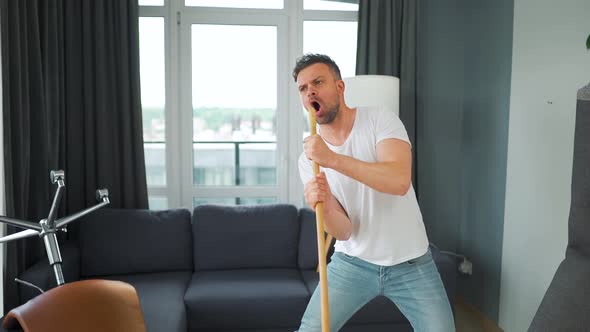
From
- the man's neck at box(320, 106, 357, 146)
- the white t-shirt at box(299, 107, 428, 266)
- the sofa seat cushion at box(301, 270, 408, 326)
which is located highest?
the man's neck at box(320, 106, 357, 146)

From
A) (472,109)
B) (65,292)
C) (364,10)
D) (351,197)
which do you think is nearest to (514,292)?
(472,109)

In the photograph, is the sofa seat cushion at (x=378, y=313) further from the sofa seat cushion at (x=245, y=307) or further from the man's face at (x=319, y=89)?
the man's face at (x=319, y=89)

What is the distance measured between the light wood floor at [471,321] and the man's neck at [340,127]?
1.87 m

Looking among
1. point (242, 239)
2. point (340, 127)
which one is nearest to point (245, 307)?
point (242, 239)

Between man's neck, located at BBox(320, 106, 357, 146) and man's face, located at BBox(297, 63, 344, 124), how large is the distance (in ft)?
0.24

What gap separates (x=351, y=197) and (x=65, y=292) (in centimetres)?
103

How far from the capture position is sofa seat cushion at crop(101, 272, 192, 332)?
232cm

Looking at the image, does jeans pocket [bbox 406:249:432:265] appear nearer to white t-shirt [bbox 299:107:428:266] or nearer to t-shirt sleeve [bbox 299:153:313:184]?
white t-shirt [bbox 299:107:428:266]

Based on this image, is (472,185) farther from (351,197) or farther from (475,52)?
(351,197)

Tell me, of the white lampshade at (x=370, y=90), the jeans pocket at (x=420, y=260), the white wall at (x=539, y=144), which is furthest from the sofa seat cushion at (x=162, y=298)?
the white wall at (x=539, y=144)

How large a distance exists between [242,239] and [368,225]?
1433 millimetres

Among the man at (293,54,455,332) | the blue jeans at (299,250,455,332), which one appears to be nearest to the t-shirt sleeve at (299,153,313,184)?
the man at (293,54,455,332)

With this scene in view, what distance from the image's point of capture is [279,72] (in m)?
3.52

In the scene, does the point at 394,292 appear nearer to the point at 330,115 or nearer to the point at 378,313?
the point at 330,115
